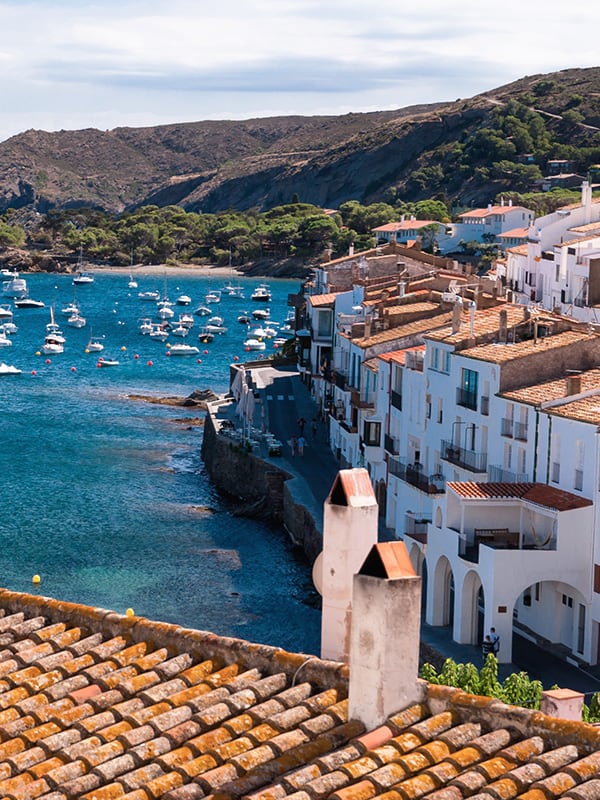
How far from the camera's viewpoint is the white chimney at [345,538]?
1200cm

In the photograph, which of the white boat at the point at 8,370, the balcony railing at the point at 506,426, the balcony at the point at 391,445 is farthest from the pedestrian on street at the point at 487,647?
the white boat at the point at 8,370

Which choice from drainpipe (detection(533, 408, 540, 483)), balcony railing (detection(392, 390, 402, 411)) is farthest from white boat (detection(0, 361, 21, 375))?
drainpipe (detection(533, 408, 540, 483))

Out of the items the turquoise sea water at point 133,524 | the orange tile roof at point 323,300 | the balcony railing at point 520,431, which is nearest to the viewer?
the balcony railing at point 520,431

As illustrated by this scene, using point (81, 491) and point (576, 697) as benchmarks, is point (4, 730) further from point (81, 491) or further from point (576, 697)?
point (81, 491)

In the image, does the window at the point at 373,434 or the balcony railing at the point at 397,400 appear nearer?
the balcony railing at the point at 397,400

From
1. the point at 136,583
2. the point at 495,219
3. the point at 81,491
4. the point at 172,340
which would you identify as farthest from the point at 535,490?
the point at 495,219

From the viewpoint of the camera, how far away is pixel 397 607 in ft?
34.0

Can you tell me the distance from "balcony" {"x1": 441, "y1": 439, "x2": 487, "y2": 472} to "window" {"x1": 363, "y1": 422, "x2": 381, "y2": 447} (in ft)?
26.0

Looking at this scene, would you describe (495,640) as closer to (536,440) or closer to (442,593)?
(442,593)

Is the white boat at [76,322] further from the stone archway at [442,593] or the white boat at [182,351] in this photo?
the stone archway at [442,593]

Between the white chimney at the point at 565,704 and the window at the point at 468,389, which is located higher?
the white chimney at the point at 565,704

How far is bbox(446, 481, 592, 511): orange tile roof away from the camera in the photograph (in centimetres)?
3778

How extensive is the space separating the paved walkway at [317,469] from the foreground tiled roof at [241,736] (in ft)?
75.5

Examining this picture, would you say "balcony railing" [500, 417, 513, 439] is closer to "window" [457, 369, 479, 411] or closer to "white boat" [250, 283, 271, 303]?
"window" [457, 369, 479, 411]
